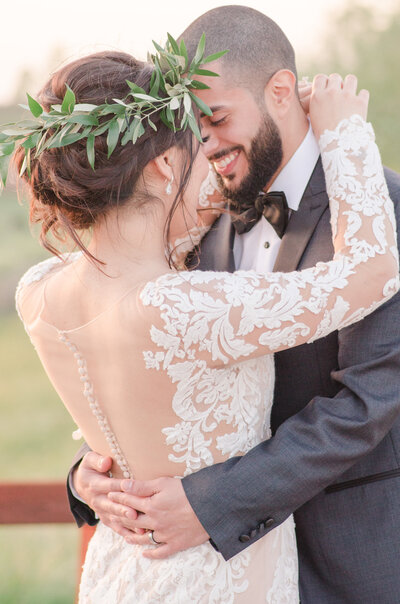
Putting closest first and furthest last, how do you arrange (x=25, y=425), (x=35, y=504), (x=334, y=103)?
(x=334, y=103), (x=35, y=504), (x=25, y=425)

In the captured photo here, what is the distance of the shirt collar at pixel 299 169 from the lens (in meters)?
2.52

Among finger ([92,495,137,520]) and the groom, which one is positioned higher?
the groom

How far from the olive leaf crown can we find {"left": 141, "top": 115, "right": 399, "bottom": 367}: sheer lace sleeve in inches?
15.0

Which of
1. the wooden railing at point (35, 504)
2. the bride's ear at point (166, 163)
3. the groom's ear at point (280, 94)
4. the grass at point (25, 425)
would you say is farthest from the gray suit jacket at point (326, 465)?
the grass at point (25, 425)

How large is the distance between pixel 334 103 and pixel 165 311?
0.91 m

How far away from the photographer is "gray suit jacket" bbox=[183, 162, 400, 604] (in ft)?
6.47

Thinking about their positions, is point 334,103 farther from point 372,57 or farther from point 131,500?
point 372,57

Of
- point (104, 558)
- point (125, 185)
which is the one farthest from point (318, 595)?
point (125, 185)

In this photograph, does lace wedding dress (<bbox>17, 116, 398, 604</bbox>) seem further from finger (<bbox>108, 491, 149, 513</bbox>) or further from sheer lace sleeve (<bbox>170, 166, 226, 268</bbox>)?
sheer lace sleeve (<bbox>170, 166, 226, 268</bbox>)

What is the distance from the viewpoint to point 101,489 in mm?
2105

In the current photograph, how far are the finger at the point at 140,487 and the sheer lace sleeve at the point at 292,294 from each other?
0.39 m

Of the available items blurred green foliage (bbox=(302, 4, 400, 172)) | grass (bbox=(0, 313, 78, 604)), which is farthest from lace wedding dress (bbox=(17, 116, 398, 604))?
grass (bbox=(0, 313, 78, 604))

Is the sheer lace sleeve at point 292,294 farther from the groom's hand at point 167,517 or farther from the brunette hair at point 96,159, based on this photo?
the groom's hand at point 167,517

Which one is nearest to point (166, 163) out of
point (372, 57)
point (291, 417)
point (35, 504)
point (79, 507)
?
point (291, 417)
